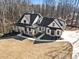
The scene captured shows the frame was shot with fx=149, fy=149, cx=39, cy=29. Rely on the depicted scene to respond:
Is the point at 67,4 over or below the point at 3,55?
over

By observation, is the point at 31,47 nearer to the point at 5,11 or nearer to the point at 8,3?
the point at 5,11

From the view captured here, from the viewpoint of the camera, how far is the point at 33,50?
1916cm

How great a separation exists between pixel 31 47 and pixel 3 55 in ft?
13.3

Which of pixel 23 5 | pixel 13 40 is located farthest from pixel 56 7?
pixel 13 40

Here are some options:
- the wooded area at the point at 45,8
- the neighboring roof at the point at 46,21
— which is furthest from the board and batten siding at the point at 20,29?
the wooded area at the point at 45,8

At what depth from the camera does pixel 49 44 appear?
2091 centimetres

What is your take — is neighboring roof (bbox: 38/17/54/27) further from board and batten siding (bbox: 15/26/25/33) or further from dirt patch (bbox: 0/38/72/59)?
dirt patch (bbox: 0/38/72/59)

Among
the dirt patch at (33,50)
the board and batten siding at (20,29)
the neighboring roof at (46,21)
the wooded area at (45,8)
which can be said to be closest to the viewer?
the dirt patch at (33,50)

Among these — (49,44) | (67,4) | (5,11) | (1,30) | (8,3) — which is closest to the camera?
(49,44)

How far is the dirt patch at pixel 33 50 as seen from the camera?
57.6 feet

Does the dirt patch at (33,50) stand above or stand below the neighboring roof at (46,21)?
below

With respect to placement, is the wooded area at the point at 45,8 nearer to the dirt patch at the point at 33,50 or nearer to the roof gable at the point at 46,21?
the roof gable at the point at 46,21

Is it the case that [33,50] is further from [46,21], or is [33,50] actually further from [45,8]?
[45,8]

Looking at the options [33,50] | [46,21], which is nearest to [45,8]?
[46,21]
